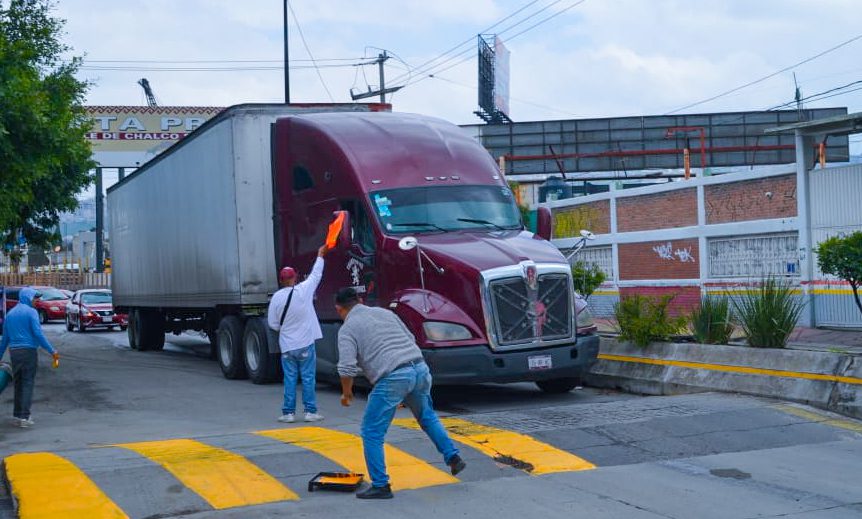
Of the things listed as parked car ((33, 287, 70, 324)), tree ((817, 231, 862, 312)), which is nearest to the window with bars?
tree ((817, 231, 862, 312))

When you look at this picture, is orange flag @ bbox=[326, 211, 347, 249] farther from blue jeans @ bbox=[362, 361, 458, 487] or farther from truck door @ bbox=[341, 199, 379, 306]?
blue jeans @ bbox=[362, 361, 458, 487]

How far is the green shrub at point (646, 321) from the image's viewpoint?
13.9 meters

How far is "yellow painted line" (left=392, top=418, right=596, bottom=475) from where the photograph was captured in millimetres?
8812

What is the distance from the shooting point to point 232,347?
54.6ft

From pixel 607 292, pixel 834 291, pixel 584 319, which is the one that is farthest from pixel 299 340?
pixel 607 292

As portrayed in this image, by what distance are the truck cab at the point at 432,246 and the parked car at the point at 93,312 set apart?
65.9 feet

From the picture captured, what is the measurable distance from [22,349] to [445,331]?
5022 mm

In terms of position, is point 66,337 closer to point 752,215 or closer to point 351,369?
point 752,215

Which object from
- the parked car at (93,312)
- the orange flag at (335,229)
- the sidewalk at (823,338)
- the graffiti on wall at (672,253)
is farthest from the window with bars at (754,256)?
the parked car at (93,312)

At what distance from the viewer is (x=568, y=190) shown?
121 feet

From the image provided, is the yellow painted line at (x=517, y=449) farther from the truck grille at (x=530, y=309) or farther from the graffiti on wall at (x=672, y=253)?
the graffiti on wall at (x=672, y=253)

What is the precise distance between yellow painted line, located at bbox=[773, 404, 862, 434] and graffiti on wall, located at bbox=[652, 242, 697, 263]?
1311cm

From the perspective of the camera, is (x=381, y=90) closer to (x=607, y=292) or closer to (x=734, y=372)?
(x=607, y=292)

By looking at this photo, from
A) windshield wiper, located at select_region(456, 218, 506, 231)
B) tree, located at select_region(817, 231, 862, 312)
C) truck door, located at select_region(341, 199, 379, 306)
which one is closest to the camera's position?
truck door, located at select_region(341, 199, 379, 306)
